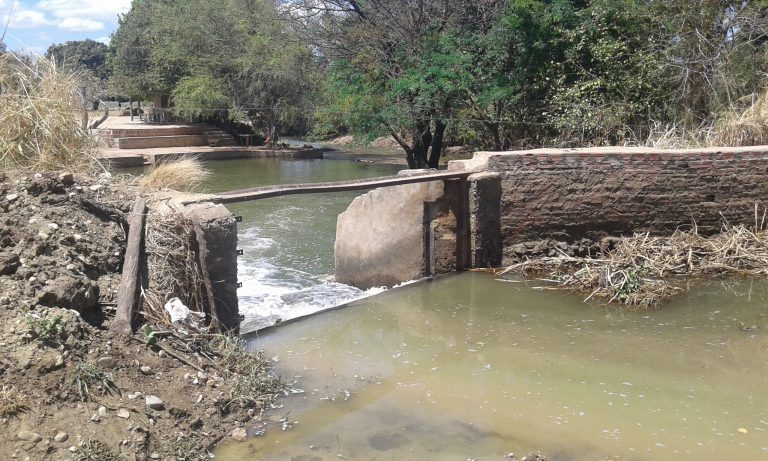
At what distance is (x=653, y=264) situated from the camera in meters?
7.85

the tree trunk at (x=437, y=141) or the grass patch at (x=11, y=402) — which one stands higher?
the tree trunk at (x=437, y=141)

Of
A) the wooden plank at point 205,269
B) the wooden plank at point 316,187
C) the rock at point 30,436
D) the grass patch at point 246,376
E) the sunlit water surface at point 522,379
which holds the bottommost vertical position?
the sunlit water surface at point 522,379

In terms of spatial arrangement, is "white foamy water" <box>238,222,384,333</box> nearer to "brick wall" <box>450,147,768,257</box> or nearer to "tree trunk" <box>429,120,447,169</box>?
"brick wall" <box>450,147,768,257</box>

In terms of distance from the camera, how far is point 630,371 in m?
5.42

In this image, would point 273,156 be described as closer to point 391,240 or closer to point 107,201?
point 391,240

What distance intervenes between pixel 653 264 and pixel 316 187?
152 inches

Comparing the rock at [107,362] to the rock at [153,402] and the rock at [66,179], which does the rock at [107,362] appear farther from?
the rock at [66,179]

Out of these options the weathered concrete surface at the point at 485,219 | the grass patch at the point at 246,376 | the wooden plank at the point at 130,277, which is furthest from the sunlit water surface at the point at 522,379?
the wooden plank at the point at 130,277

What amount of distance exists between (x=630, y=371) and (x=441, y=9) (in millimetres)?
12397

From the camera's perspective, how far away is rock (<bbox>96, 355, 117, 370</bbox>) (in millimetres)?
4199

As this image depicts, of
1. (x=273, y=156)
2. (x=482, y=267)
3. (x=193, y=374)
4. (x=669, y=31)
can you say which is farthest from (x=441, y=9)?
(x=193, y=374)

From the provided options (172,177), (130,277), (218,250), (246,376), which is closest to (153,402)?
(246,376)

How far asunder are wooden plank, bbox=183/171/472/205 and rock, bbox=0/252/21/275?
1582mm

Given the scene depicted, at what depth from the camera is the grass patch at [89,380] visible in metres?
3.95
